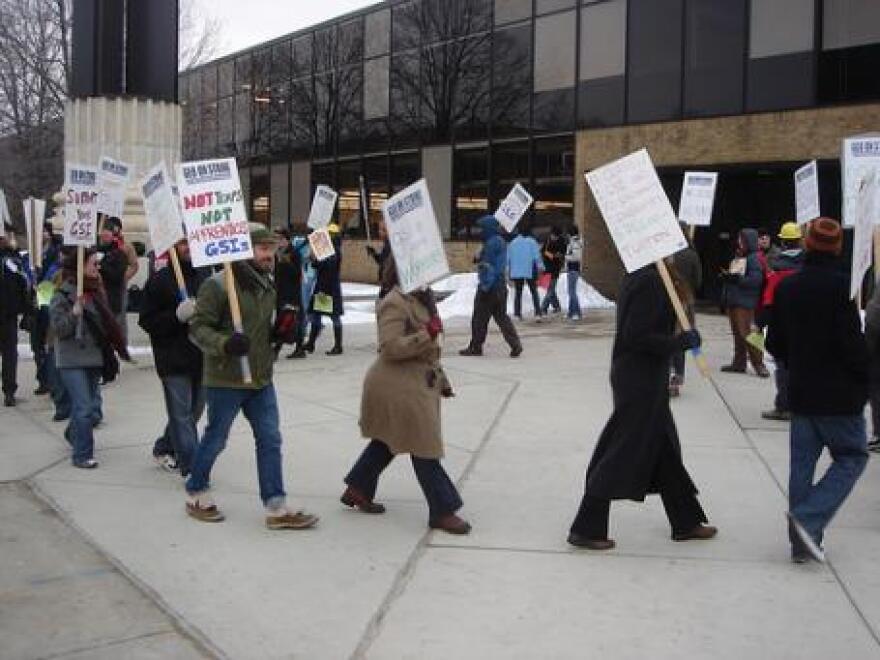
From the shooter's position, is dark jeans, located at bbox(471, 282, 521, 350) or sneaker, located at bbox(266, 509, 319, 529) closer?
sneaker, located at bbox(266, 509, 319, 529)

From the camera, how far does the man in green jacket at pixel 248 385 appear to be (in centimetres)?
564

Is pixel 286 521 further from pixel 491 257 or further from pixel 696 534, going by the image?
pixel 491 257

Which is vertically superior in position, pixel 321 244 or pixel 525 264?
pixel 321 244

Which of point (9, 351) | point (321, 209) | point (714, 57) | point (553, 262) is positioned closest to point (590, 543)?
point (9, 351)

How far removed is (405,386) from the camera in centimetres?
555

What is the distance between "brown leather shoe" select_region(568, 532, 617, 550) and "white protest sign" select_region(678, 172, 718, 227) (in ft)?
25.2

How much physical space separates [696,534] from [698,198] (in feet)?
25.1

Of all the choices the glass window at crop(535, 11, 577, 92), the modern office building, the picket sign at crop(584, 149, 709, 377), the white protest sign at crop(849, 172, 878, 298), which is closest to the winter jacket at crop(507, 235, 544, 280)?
the modern office building

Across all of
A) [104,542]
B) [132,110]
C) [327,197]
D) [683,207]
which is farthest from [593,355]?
[104,542]

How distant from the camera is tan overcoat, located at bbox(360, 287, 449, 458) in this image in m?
5.50

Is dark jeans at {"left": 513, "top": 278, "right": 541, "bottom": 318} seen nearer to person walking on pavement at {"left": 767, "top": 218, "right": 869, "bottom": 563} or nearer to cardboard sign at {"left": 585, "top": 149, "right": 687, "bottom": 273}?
cardboard sign at {"left": 585, "top": 149, "right": 687, "bottom": 273}

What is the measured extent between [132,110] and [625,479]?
11851 mm

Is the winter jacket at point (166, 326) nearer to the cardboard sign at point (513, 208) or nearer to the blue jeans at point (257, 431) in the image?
the blue jeans at point (257, 431)

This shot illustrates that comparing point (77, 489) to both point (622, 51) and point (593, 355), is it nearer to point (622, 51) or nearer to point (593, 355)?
point (593, 355)
